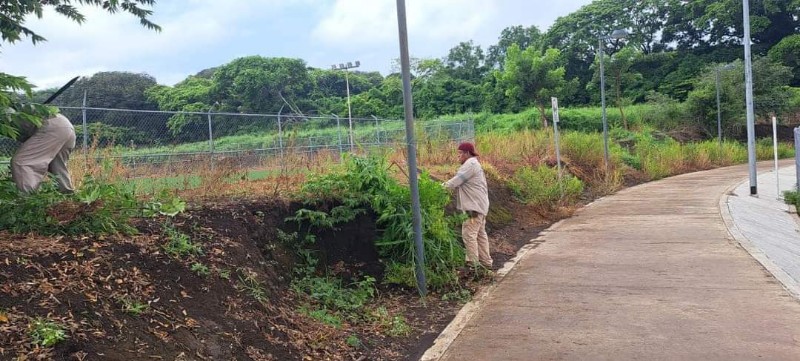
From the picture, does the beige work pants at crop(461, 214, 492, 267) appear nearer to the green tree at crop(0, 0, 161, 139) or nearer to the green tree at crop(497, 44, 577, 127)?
the green tree at crop(0, 0, 161, 139)

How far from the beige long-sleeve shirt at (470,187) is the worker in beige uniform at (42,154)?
4.34 meters

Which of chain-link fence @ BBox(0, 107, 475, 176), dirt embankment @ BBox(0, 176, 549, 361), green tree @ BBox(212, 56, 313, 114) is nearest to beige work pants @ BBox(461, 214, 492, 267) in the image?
dirt embankment @ BBox(0, 176, 549, 361)

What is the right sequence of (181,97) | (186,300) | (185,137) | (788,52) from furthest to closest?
(788,52), (181,97), (185,137), (186,300)

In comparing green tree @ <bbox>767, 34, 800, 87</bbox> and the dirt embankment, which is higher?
green tree @ <bbox>767, 34, 800, 87</bbox>

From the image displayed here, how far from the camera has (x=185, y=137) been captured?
12.1 meters

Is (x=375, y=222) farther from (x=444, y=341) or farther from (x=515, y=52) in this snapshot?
(x=515, y=52)

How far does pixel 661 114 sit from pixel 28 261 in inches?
1667

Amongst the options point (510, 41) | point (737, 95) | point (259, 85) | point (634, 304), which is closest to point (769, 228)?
point (634, 304)

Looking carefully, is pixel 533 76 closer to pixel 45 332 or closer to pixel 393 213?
pixel 393 213

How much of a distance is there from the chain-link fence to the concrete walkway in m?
3.29

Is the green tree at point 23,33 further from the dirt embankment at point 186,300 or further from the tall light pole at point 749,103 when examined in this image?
the tall light pole at point 749,103

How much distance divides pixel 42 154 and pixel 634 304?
19.2 ft

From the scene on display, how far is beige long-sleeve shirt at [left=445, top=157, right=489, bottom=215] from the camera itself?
794cm

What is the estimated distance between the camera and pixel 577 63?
62719 millimetres
